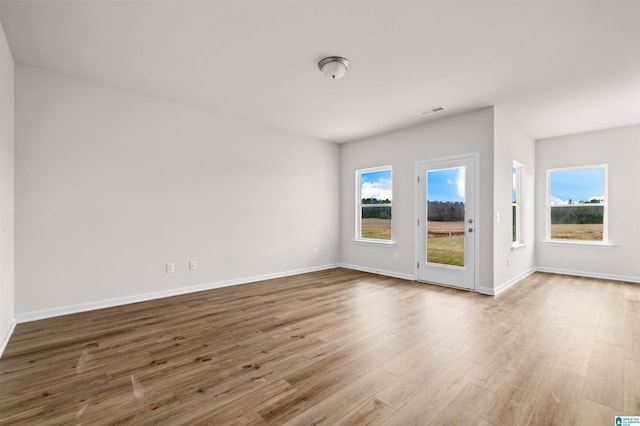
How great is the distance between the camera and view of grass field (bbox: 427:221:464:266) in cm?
482

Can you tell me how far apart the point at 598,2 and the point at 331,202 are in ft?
16.2

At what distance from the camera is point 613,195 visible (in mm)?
5352

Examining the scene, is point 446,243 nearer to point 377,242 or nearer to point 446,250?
point 446,250

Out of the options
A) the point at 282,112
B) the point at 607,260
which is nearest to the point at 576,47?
the point at 282,112

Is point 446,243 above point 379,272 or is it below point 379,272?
above

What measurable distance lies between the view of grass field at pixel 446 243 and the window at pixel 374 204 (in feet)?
3.03

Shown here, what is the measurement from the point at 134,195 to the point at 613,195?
25.9 feet

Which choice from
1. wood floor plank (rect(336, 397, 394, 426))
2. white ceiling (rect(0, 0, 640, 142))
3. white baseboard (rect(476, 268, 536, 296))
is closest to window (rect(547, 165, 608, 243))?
white baseboard (rect(476, 268, 536, 296))

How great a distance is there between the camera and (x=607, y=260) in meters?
A: 5.40

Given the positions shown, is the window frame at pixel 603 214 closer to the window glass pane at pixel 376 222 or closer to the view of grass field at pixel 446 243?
the view of grass field at pixel 446 243

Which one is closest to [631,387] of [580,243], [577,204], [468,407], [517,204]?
[468,407]

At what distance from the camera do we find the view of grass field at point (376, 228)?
6.03m

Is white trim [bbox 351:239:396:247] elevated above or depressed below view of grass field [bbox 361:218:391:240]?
below

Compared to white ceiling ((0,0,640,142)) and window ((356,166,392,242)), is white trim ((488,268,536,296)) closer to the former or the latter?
window ((356,166,392,242))
